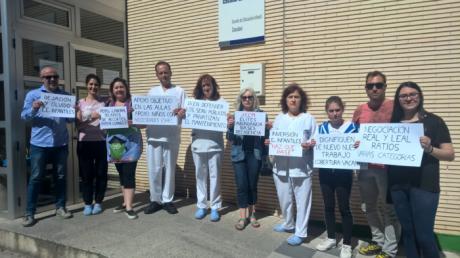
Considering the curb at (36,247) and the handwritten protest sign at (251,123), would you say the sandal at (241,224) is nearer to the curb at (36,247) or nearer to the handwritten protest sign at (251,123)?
the handwritten protest sign at (251,123)

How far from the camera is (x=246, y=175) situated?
454 cm

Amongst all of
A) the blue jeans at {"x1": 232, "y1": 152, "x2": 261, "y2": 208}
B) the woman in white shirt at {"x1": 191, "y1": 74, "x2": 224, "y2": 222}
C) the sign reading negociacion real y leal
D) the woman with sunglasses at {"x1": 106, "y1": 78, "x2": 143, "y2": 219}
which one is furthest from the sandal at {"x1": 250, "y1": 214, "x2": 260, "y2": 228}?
the sign reading negociacion real y leal

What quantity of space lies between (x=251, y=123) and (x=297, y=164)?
756 millimetres

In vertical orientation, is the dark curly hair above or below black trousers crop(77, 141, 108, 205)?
above

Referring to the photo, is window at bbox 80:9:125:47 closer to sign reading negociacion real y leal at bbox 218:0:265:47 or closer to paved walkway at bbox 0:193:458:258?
sign reading negociacion real y leal at bbox 218:0:265:47

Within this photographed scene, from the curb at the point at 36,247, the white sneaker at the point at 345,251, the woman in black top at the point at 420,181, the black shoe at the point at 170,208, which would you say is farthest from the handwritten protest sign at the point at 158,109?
the woman in black top at the point at 420,181

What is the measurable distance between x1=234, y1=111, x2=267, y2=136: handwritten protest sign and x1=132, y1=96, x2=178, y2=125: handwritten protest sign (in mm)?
931

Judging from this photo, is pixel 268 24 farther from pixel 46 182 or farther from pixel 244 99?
pixel 46 182

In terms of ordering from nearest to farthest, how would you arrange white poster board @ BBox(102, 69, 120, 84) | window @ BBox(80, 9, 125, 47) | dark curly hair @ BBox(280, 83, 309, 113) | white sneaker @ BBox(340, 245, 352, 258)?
white sneaker @ BBox(340, 245, 352, 258), dark curly hair @ BBox(280, 83, 309, 113), window @ BBox(80, 9, 125, 47), white poster board @ BBox(102, 69, 120, 84)

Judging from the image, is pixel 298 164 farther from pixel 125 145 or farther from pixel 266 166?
pixel 125 145

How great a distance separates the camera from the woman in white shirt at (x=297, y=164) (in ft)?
13.3

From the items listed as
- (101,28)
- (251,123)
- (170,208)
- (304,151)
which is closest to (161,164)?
(170,208)

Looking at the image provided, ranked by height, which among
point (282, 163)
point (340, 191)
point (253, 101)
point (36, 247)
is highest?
point (253, 101)

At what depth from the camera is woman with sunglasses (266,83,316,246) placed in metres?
4.04
